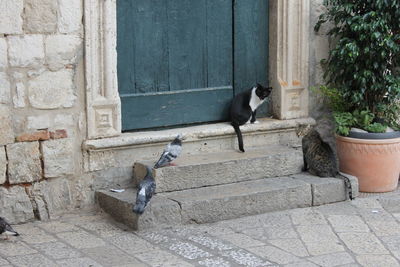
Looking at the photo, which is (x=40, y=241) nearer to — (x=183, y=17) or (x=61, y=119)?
(x=61, y=119)

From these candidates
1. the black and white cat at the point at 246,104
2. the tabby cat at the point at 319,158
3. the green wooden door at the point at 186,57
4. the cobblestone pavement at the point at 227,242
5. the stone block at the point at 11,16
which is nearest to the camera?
the cobblestone pavement at the point at 227,242

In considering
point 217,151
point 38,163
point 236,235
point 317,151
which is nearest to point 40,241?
point 38,163

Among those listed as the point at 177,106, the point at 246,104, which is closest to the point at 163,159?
the point at 177,106

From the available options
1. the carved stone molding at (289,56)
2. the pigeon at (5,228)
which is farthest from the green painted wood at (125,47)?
the pigeon at (5,228)

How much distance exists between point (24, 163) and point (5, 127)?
1.08 ft

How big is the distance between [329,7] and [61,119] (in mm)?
2828

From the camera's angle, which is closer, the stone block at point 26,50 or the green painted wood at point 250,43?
the stone block at point 26,50

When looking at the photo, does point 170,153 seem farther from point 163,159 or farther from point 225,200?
point 225,200

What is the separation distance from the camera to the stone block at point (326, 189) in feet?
22.2

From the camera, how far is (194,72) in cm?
709

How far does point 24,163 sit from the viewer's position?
6.21m

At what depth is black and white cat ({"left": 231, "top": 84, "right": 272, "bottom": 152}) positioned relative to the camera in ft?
23.3

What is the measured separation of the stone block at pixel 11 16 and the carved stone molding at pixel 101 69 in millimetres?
537

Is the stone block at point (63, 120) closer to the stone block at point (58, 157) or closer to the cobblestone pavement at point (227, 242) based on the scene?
the stone block at point (58, 157)
